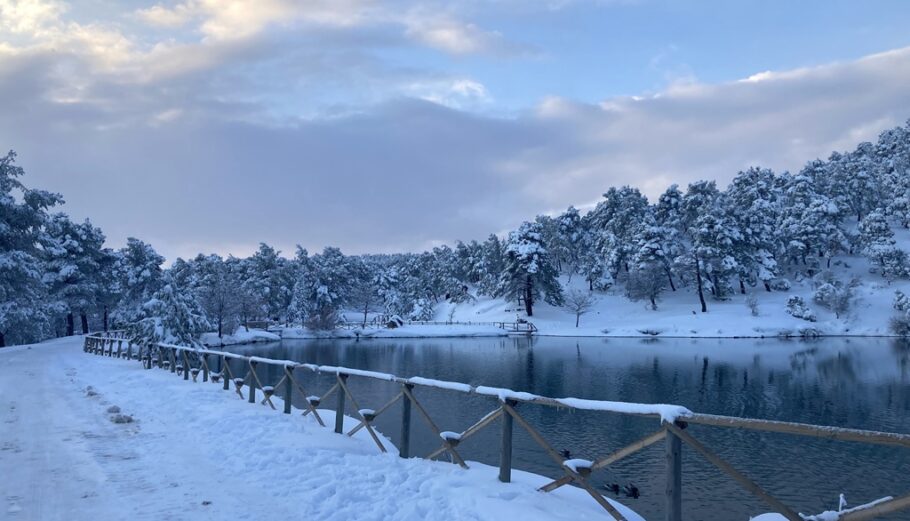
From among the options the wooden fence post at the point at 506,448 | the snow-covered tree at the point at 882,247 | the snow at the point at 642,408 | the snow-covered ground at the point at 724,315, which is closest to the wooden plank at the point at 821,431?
the snow at the point at 642,408

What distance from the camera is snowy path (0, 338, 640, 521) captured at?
21.9ft

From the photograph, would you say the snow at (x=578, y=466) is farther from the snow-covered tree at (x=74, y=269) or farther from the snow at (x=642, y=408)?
the snow-covered tree at (x=74, y=269)

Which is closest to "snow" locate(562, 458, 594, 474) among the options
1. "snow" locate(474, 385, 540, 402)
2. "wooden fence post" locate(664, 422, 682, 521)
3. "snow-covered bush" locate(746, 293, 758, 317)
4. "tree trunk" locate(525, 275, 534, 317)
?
"snow" locate(474, 385, 540, 402)

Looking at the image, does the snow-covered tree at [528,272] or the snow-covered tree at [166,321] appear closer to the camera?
the snow-covered tree at [166,321]

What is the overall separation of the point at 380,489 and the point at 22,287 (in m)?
33.0

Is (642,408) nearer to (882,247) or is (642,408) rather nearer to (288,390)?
(288,390)

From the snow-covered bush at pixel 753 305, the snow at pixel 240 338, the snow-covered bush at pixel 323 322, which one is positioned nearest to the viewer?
the snow at pixel 240 338

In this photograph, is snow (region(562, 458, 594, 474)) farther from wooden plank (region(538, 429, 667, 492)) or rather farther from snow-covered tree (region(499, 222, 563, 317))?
snow-covered tree (region(499, 222, 563, 317))

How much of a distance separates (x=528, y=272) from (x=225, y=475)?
68.6m

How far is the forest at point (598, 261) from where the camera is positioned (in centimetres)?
5888

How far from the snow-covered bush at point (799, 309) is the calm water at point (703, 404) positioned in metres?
13.8

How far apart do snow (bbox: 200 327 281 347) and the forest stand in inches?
64.1

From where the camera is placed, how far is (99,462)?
8547mm

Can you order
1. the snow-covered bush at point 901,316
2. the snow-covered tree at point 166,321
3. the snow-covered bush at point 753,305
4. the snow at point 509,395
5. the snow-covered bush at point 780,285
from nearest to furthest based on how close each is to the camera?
1. the snow at point 509,395
2. the snow-covered tree at point 166,321
3. the snow-covered bush at point 901,316
4. the snow-covered bush at point 753,305
5. the snow-covered bush at point 780,285
